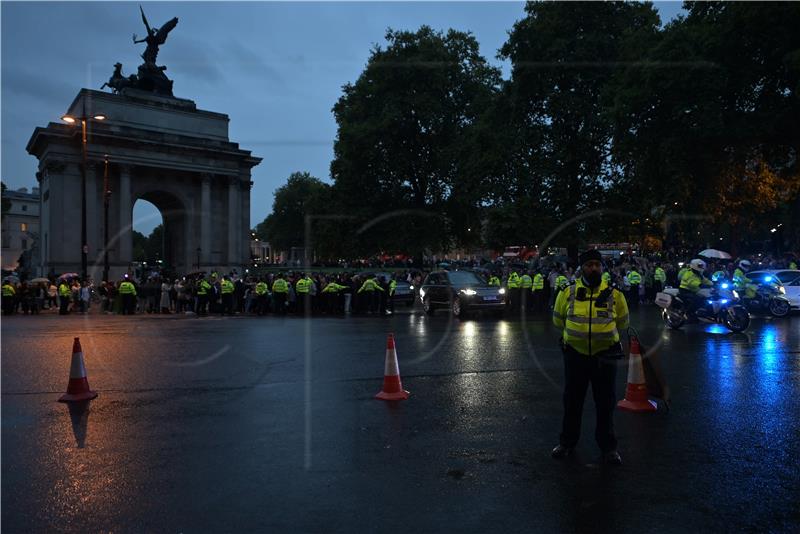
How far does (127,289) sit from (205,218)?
26.5 metres

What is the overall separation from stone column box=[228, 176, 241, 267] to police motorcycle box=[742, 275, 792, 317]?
132 ft

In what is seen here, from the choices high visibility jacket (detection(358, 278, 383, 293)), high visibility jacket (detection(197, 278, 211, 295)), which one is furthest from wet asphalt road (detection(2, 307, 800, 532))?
high visibility jacket (detection(197, 278, 211, 295))

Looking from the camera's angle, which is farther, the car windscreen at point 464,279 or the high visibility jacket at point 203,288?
the high visibility jacket at point 203,288

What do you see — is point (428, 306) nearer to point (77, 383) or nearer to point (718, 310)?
point (718, 310)

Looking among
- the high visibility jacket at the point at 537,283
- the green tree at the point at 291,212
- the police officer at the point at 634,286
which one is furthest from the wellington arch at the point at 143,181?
the green tree at the point at 291,212

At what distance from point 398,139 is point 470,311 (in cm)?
2860

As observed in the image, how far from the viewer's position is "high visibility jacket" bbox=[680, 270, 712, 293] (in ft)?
50.9

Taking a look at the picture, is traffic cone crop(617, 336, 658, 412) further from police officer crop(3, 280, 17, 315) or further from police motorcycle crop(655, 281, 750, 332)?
police officer crop(3, 280, 17, 315)

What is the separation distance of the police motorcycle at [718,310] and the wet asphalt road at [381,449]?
3574mm

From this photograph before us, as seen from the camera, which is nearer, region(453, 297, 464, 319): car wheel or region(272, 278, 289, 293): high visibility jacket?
region(453, 297, 464, 319): car wheel

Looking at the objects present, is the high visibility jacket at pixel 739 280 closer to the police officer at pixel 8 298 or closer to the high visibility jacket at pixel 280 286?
the high visibility jacket at pixel 280 286

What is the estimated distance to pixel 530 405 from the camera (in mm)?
7535

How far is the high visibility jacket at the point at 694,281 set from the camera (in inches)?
611

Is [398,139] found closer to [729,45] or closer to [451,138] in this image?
[451,138]
